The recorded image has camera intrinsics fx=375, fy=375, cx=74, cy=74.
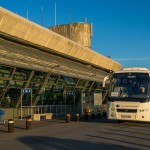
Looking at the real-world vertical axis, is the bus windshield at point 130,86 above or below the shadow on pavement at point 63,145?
above

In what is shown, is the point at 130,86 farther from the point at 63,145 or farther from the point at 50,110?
the point at 50,110

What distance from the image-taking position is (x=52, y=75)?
108 ft

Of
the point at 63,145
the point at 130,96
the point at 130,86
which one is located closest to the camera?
the point at 63,145

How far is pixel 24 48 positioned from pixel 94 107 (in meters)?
8.87

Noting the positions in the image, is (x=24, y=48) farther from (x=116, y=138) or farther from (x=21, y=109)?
(x=116, y=138)

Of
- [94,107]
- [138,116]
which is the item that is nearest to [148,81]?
[138,116]

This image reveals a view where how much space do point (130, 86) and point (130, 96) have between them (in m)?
0.68

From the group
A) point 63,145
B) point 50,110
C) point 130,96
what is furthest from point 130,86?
point 50,110

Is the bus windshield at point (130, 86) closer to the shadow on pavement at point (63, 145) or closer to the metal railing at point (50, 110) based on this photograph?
the shadow on pavement at point (63, 145)

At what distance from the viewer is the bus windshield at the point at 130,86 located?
2127 cm

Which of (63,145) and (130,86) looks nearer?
(63,145)

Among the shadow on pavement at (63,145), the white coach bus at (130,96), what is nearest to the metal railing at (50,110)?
the white coach bus at (130,96)

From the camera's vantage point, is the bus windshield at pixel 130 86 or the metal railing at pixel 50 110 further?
the metal railing at pixel 50 110

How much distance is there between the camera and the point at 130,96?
70.0 ft
